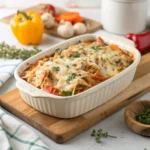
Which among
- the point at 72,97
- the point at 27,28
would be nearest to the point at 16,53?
the point at 27,28

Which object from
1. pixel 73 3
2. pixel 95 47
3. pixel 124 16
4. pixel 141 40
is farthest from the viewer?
pixel 73 3

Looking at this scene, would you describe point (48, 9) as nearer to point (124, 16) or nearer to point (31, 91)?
point (124, 16)

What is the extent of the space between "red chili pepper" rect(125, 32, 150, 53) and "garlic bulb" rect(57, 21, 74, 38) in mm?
334

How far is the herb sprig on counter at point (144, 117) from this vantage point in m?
1.72

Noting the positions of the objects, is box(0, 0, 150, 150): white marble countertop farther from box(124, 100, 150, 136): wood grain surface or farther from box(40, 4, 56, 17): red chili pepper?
box(40, 4, 56, 17): red chili pepper

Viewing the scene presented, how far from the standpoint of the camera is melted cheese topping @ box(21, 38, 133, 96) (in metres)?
1.77

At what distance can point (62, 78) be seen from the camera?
1789 millimetres

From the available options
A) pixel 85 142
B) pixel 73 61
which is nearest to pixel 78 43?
pixel 73 61

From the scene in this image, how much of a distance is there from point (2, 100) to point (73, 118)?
0.34m

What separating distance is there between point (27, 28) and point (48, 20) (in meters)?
0.20

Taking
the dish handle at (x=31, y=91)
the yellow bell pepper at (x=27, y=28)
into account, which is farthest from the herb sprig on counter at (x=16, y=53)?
the dish handle at (x=31, y=91)

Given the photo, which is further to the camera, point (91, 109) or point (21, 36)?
point (21, 36)

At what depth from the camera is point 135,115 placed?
1.77 m

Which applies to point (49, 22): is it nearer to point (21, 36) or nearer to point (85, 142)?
point (21, 36)
